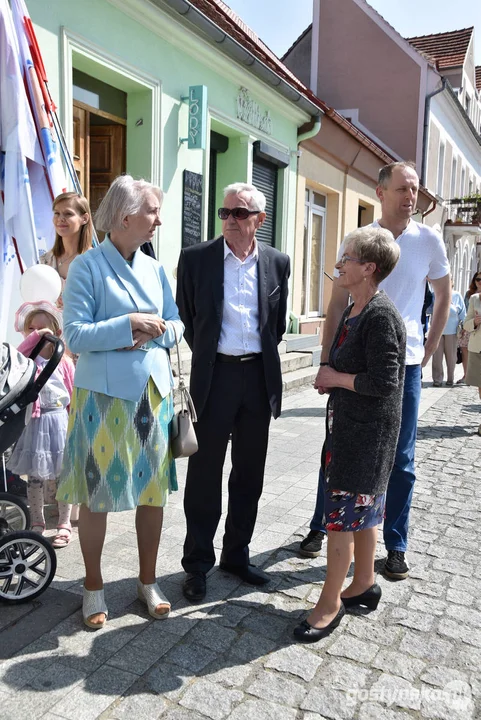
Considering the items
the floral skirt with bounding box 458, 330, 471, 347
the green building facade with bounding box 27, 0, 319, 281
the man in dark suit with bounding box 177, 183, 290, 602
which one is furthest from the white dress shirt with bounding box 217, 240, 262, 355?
the floral skirt with bounding box 458, 330, 471, 347

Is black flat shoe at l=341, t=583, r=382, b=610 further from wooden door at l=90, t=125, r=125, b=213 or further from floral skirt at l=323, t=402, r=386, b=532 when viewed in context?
wooden door at l=90, t=125, r=125, b=213

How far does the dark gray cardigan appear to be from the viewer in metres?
2.71

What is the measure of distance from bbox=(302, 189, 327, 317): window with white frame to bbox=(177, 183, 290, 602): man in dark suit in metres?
10.0

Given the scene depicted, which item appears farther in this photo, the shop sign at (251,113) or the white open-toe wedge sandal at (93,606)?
the shop sign at (251,113)

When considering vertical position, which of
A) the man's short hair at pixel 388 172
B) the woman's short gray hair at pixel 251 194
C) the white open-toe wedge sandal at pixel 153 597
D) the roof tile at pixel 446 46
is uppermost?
the roof tile at pixel 446 46

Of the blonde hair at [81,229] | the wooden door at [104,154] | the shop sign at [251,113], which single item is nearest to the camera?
the blonde hair at [81,229]

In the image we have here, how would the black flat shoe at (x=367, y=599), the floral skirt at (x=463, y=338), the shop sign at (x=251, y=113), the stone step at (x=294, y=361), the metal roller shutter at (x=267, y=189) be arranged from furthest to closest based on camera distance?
the metal roller shutter at (x=267, y=189) → the floral skirt at (x=463, y=338) → the stone step at (x=294, y=361) → the shop sign at (x=251, y=113) → the black flat shoe at (x=367, y=599)

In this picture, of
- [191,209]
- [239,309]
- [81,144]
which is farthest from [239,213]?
[191,209]

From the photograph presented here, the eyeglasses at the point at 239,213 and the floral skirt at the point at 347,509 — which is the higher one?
the eyeglasses at the point at 239,213

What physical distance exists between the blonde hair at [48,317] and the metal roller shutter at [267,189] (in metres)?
7.33

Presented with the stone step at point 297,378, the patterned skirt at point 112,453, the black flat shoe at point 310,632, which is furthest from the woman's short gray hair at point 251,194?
the stone step at point 297,378

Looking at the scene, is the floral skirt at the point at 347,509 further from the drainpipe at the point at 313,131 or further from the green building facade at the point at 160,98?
the drainpipe at the point at 313,131

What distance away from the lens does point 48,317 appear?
142 inches

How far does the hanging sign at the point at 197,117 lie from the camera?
8.05 metres
